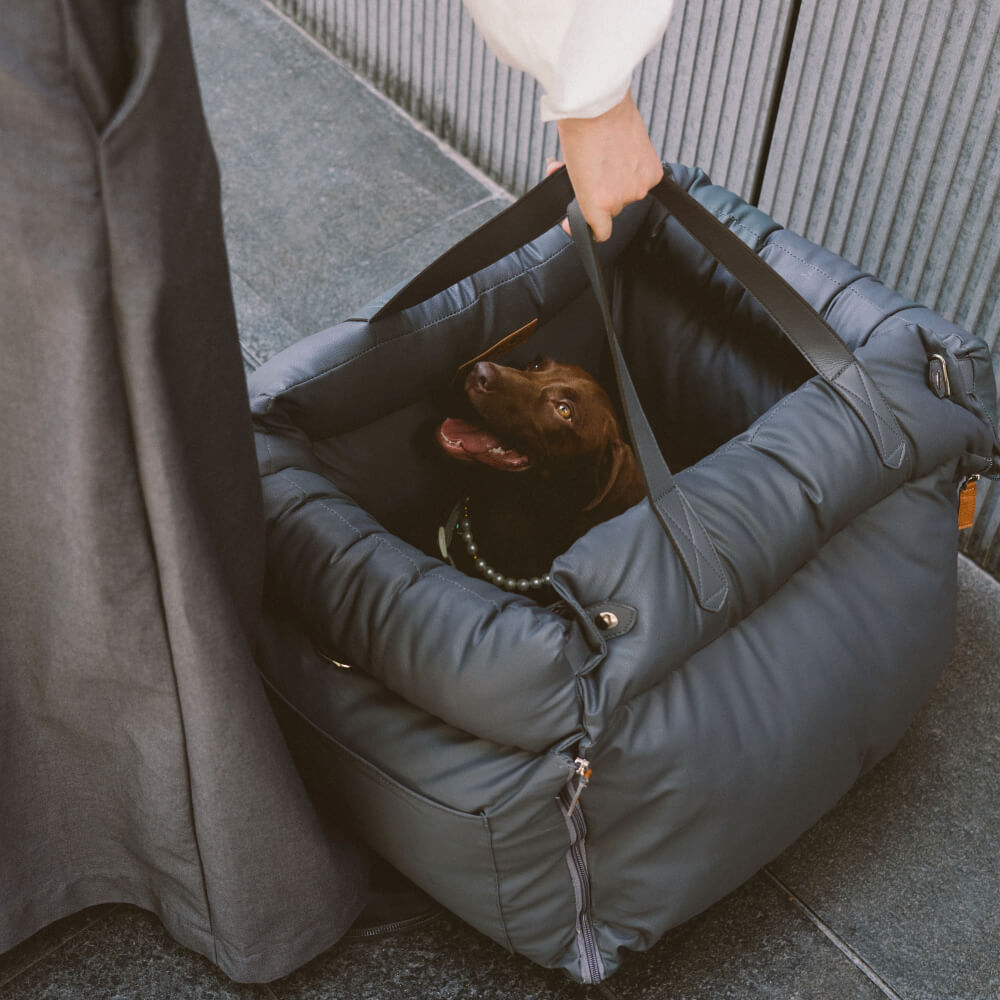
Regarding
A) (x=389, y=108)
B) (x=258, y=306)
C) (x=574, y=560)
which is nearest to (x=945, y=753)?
(x=574, y=560)

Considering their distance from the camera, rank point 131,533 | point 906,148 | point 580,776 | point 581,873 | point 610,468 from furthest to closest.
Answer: point 906,148, point 610,468, point 581,873, point 580,776, point 131,533

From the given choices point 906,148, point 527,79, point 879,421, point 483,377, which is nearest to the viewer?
point 879,421

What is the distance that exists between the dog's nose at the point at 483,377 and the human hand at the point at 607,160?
0.99 ft

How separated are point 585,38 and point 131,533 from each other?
0.56m

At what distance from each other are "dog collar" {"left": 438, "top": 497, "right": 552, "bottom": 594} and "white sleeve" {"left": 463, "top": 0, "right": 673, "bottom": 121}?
618mm

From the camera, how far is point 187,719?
102 cm

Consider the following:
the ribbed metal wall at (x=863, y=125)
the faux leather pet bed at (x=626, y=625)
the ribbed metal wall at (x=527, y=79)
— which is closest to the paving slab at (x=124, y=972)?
the faux leather pet bed at (x=626, y=625)

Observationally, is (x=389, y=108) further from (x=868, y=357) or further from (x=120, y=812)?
(x=120, y=812)

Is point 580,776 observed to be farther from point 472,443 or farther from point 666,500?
point 472,443

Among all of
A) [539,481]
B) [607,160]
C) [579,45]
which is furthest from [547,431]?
[579,45]

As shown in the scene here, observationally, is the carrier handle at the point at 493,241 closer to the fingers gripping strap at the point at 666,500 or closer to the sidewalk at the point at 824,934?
the fingers gripping strap at the point at 666,500

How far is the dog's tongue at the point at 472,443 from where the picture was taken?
144 cm

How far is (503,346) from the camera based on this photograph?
144cm

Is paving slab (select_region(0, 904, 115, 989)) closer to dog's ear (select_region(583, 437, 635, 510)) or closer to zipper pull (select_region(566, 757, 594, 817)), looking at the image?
zipper pull (select_region(566, 757, 594, 817))
